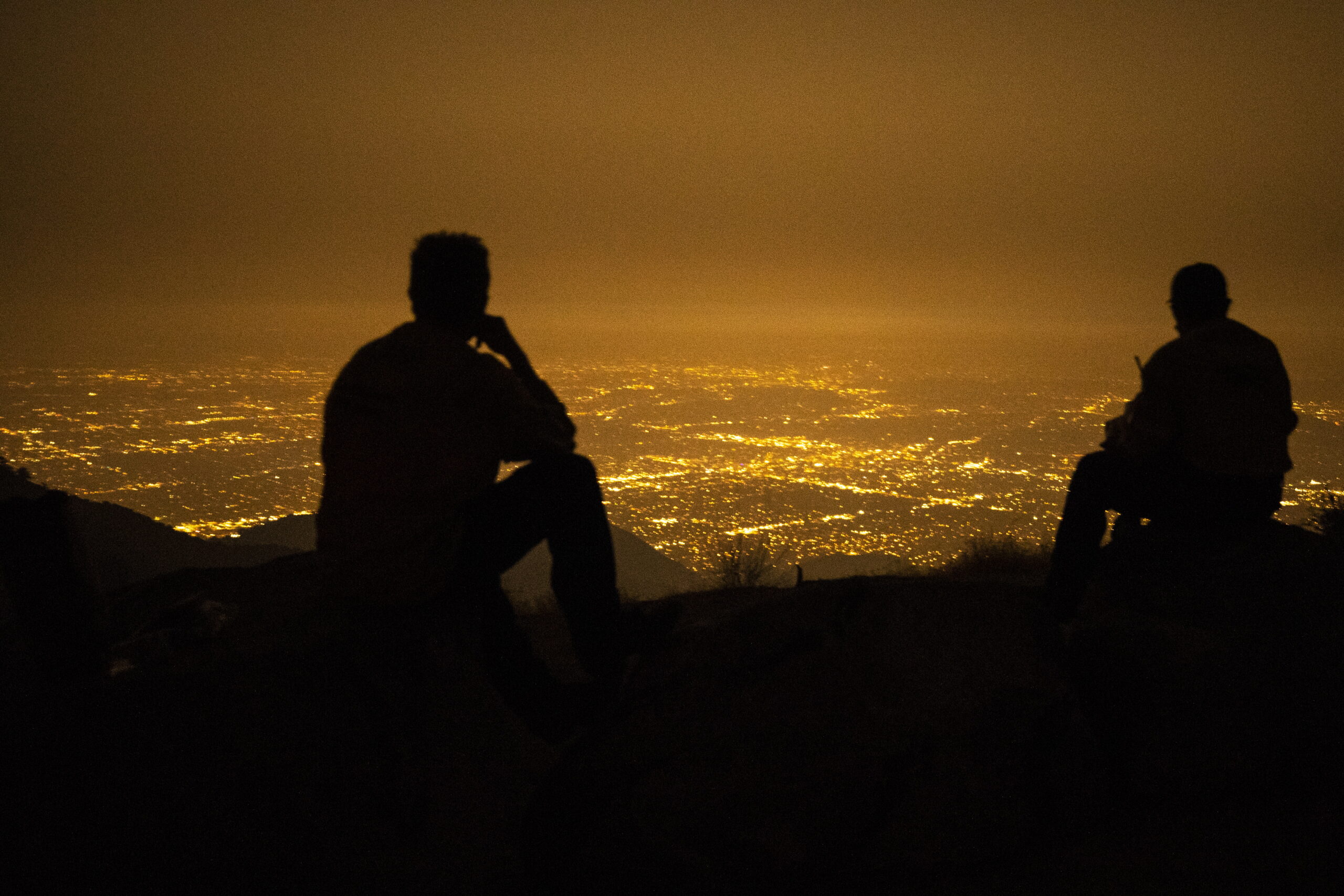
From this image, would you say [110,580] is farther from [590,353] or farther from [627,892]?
[590,353]

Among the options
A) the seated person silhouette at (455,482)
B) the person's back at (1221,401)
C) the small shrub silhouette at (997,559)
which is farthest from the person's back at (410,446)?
the small shrub silhouette at (997,559)

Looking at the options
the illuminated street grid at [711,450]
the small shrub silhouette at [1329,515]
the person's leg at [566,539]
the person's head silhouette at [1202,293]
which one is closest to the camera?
the person's leg at [566,539]

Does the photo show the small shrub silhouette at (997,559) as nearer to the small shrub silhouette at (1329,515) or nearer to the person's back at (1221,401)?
the small shrub silhouette at (1329,515)

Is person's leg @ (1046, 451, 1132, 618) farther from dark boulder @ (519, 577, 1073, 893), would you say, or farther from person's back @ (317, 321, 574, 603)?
person's back @ (317, 321, 574, 603)

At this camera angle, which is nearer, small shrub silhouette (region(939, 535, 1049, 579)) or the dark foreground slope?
the dark foreground slope

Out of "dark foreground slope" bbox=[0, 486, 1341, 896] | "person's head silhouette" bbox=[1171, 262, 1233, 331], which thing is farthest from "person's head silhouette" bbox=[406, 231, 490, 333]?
"person's head silhouette" bbox=[1171, 262, 1233, 331]

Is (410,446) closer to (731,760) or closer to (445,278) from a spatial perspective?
(445,278)
